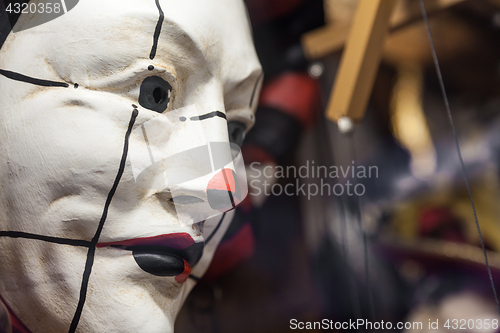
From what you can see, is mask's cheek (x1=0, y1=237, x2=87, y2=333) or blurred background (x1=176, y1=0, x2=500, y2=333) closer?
mask's cheek (x1=0, y1=237, x2=87, y2=333)

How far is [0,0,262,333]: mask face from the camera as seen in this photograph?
39 centimetres

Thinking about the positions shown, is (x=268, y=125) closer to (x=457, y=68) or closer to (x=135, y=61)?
(x=135, y=61)

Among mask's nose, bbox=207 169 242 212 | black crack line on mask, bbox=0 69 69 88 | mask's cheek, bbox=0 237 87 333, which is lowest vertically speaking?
mask's cheek, bbox=0 237 87 333

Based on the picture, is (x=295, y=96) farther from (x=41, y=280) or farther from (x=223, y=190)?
(x=41, y=280)

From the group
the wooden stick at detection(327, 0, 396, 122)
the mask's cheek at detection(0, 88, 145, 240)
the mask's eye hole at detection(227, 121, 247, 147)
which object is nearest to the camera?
the mask's cheek at detection(0, 88, 145, 240)

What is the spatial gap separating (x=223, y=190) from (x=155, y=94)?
126mm

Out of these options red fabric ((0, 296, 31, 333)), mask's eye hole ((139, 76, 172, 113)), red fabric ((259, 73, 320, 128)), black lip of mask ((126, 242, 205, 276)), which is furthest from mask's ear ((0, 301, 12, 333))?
red fabric ((259, 73, 320, 128))

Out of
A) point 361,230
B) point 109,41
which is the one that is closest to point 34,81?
point 109,41

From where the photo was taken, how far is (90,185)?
1.28 ft

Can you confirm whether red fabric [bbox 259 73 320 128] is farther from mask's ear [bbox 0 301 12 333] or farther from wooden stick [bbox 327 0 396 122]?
mask's ear [bbox 0 301 12 333]

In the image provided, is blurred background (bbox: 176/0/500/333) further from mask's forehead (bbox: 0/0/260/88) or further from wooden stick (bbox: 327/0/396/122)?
mask's forehead (bbox: 0/0/260/88)

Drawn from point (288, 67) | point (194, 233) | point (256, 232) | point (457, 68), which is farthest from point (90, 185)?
point (457, 68)

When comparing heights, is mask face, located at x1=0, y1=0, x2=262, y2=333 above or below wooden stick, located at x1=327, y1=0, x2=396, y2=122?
below

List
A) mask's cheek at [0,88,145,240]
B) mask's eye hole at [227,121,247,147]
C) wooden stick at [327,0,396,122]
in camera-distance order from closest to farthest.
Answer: mask's cheek at [0,88,145,240] → mask's eye hole at [227,121,247,147] → wooden stick at [327,0,396,122]
